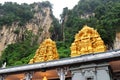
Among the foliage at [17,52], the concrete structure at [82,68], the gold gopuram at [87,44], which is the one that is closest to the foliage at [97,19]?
the foliage at [17,52]

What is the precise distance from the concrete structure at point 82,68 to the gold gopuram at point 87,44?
2760 mm

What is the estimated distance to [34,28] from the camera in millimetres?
52875

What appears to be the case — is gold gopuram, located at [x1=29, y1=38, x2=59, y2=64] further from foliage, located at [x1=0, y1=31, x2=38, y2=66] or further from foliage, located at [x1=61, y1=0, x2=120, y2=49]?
foliage, located at [x1=0, y1=31, x2=38, y2=66]

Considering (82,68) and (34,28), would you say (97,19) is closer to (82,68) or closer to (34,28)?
(34,28)

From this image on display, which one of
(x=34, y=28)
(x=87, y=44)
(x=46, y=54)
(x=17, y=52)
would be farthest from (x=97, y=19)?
(x=87, y=44)

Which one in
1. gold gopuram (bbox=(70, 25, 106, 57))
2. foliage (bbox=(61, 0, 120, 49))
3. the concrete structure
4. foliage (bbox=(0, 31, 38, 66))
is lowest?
the concrete structure

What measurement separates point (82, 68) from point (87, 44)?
164 inches

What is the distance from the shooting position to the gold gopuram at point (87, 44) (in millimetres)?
Result: 19797

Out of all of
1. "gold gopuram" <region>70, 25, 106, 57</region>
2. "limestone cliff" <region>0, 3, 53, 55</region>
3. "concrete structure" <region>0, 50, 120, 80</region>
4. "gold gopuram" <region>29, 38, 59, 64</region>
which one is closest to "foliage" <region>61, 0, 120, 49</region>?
"limestone cliff" <region>0, 3, 53, 55</region>

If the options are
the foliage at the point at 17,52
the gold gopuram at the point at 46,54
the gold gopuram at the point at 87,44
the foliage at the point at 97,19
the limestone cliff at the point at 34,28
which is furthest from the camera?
the limestone cliff at the point at 34,28

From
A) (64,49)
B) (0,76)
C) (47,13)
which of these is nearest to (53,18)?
(47,13)

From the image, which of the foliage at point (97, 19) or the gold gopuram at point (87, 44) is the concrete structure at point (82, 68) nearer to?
the gold gopuram at point (87, 44)

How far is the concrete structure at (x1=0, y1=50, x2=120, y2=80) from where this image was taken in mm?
15859

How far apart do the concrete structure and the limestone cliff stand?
99.9ft
